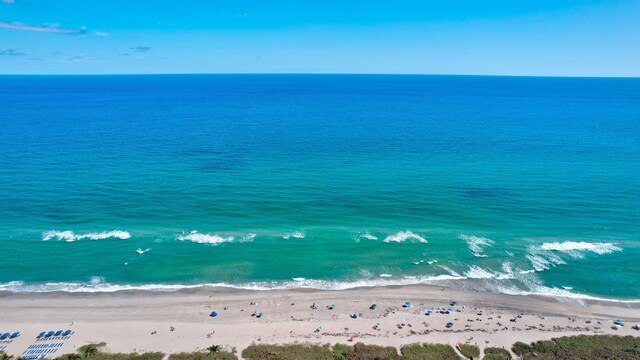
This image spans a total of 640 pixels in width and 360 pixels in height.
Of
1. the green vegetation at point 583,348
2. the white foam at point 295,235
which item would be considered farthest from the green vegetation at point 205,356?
the green vegetation at point 583,348

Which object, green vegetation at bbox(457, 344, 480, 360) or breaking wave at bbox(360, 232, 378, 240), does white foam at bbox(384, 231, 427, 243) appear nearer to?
breaking wave at bbox(360, 232, 378, 240)

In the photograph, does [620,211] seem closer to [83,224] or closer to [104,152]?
[83,224]

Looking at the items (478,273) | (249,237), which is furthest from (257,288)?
(478,273)

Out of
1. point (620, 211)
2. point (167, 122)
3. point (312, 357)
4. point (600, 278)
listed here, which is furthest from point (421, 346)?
point (167, 122)

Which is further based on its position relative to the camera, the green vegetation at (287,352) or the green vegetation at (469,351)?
the green vegetation at (469,351)

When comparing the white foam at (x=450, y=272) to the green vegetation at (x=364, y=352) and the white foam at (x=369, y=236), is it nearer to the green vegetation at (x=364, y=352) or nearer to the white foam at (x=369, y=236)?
the white foam at (x=369, y=236)

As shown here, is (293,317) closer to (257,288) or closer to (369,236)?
(257,288)

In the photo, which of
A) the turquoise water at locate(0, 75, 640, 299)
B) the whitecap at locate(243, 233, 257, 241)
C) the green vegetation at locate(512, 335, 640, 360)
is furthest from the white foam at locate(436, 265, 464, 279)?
the whitecap at locate(243, 233, 257, 241)
